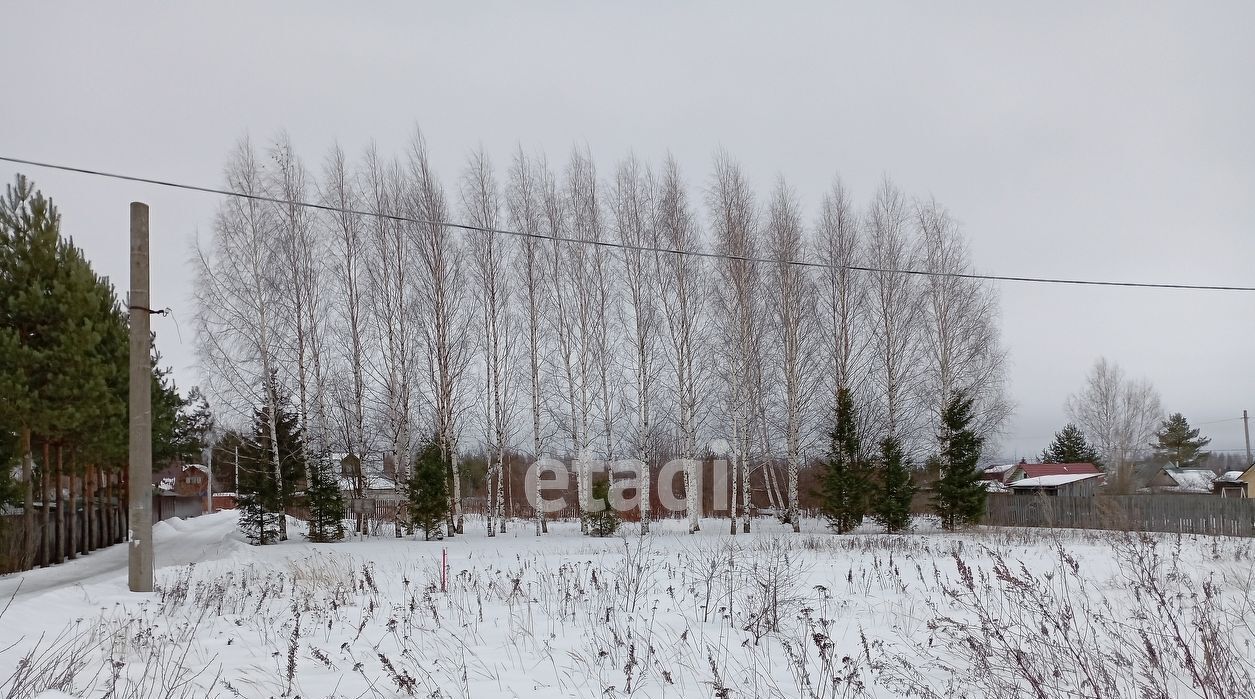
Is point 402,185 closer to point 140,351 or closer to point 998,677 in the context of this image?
point 140,351

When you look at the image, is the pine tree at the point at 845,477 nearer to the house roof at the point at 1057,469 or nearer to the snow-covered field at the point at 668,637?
the snow-covered field at the point at 668,637

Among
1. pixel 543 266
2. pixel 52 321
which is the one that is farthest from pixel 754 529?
pixel 52 321

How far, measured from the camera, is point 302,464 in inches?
950

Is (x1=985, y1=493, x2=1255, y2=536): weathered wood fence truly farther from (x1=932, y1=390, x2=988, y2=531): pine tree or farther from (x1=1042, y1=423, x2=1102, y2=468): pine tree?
(x1=1042, y1=423, x2=1102, y2=468): pine tree

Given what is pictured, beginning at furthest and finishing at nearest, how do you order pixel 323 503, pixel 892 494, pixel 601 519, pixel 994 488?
pixel 994 488 < pixel 892 494 < pixel 601 519 < pixel 323 503

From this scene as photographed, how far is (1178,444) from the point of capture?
197ft

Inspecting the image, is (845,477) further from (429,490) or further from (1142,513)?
(429,490)

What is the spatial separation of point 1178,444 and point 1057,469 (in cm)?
1051

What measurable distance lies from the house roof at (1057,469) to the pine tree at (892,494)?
3207cm

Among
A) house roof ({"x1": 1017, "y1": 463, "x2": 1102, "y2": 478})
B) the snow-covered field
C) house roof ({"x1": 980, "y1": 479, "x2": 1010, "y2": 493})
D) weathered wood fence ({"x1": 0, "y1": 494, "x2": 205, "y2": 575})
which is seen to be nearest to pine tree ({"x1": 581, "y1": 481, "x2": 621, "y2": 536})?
house roof ({"x1": 980, "y1": 479, "x2": 1010, "y2": 493})

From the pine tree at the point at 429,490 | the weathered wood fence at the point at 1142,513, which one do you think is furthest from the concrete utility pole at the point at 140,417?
the weathered wood fence at the point at 1142,513

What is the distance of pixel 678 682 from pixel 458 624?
2.80 metres

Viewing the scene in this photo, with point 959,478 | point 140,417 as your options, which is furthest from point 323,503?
point 959,478

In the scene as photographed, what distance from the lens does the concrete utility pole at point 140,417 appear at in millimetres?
10383
